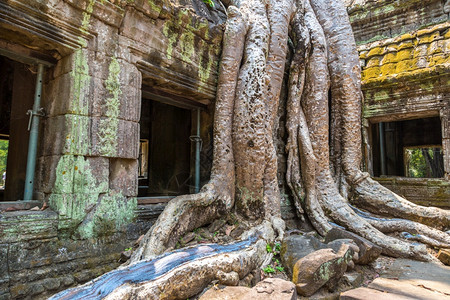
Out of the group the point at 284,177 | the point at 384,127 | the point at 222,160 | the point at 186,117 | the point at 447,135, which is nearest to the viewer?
the point at 222,160

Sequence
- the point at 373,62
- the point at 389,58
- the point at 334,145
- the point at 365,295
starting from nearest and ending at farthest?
the point at 365,295 < the point at 334,145 < the point at 389,58 < the point at 373,62

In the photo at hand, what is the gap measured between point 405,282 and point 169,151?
4016 mm

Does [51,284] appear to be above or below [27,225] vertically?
below

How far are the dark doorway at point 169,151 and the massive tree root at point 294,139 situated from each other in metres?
1.87

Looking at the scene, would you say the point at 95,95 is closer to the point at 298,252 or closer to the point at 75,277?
the point at 75,277

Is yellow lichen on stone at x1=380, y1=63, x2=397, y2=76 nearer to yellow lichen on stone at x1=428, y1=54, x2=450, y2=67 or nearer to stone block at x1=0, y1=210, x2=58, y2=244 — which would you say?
yellow lichen on stone at x1=428, y1=54, x2=450, y2=67

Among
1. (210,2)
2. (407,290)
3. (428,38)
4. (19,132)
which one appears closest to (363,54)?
(428,38)

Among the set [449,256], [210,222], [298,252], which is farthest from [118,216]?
[449,256]

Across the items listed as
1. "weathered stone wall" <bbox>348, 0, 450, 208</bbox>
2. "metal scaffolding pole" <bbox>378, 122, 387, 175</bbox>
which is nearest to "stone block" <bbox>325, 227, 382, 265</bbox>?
"weathered stone wall" <bbox>348, 0, 450, 208</bbox>

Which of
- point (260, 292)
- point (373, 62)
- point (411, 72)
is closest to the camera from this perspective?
point (260, 292)

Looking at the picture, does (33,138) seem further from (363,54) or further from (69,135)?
(363,54)

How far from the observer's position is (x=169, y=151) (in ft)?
17.4

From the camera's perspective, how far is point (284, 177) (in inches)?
161

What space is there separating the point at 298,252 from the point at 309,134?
2.04 metres
